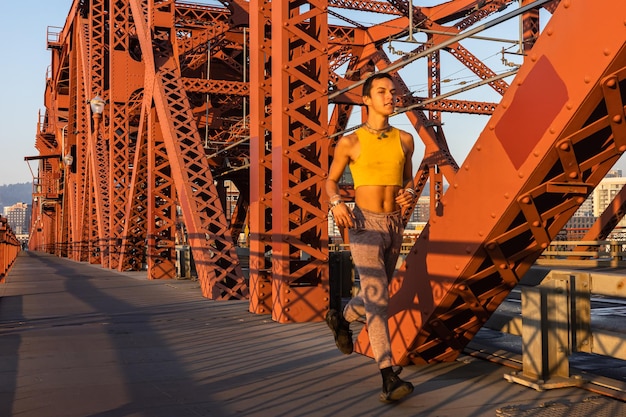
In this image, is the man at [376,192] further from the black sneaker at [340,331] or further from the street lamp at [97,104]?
the street lamp at [97,104]

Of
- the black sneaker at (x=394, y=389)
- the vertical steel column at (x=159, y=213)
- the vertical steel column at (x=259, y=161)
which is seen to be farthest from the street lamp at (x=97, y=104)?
the black sneaker at (x=394, y=389)

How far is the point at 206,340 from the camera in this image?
7391 millimetres

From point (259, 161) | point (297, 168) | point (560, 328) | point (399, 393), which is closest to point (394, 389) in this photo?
point (399, 393)

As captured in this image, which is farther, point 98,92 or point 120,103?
point 98,92

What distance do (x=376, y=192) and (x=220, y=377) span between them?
1.86 meters

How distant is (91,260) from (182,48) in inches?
680

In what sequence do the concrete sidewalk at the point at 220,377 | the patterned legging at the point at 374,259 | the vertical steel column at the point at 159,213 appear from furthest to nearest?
1. the vertical steel column at the point at 159,213
2. the patterned legging at the point at 374,259
3. the concrete sidewalk at the point at 220,377

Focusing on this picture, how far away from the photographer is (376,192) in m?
4.91

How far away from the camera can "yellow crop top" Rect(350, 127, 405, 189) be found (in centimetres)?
490

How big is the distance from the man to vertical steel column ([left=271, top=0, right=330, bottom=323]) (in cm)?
408

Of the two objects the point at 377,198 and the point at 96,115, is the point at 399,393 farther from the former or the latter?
the point at 96,115

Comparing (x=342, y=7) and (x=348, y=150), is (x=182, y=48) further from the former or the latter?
(x=348, y=150)

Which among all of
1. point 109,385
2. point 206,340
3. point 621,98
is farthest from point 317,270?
point 621,98

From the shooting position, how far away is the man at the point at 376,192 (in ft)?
15.8
